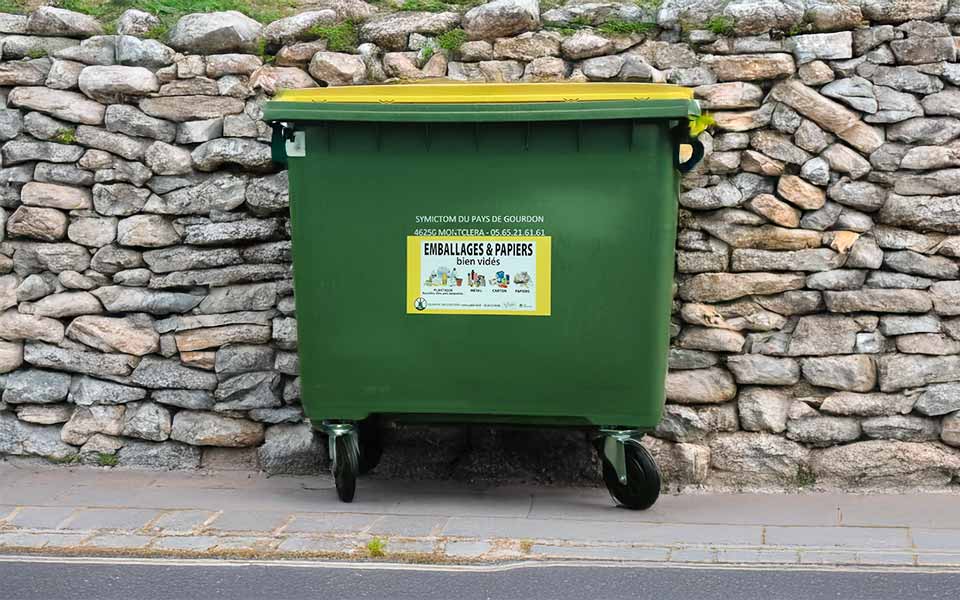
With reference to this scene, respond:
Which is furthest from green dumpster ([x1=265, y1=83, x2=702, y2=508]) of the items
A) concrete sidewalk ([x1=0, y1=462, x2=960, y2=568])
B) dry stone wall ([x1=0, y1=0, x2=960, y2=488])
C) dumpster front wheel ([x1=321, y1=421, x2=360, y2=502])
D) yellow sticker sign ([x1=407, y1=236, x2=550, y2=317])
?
dry stone wall ([x1=0, y1=0, x2=960, y2=488])

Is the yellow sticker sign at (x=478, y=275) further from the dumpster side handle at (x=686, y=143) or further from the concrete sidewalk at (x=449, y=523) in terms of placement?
the concrete sidewalk at (x=449, y=523)

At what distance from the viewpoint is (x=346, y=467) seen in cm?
600

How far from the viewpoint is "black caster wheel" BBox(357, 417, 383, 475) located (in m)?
6.35

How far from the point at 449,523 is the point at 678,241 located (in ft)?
5.62

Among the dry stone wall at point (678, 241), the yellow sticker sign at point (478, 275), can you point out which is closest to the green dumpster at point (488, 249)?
the yellow sticker sign at point (478, 275)

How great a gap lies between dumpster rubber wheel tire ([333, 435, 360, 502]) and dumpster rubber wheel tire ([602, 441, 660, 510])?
42.9 inches

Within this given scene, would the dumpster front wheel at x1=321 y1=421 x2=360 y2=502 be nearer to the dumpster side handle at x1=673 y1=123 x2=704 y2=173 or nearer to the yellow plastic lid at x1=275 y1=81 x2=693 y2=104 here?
the yellow plastic lid at x1=275 y1=81 x2=693 y2=104

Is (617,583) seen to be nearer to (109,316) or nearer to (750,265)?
(750,265)

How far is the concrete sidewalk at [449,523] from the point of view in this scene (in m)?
5.36

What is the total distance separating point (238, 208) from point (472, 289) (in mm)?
1481

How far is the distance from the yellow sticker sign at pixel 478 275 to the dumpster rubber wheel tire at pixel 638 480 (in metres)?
0.74

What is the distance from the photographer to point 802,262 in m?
6.25

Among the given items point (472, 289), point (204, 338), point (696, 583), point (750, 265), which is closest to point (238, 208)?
point (204, 338)

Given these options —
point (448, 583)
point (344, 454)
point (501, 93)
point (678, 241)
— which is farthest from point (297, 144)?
point (448, 583)
